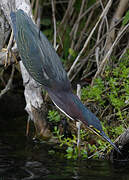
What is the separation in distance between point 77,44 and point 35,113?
5.45ft

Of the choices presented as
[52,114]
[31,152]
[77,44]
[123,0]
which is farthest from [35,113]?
[123,0]

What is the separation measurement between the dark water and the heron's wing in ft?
2.45

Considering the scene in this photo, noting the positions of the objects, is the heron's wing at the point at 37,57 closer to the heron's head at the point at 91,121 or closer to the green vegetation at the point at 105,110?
the heron's head at the point at 91,121

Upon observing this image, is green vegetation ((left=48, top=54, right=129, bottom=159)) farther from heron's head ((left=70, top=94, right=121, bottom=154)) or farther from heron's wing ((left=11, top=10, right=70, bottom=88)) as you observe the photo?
heron's wing ((left=11, top=10, right=70, bottom=88))

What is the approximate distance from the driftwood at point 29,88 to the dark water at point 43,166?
0.25 metres

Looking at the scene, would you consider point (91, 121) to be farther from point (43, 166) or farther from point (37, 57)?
point (37, 57)

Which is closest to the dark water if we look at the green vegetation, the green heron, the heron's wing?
the green vegetation

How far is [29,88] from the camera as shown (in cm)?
391

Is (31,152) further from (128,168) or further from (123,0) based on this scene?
(123,0)

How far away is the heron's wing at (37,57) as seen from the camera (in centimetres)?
340

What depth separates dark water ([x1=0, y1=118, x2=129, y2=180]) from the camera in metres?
3.08

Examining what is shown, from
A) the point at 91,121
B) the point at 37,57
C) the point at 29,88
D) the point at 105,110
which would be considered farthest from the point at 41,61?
the point at 105,110

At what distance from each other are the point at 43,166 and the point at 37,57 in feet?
3.34

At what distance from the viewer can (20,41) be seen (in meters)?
3.43
